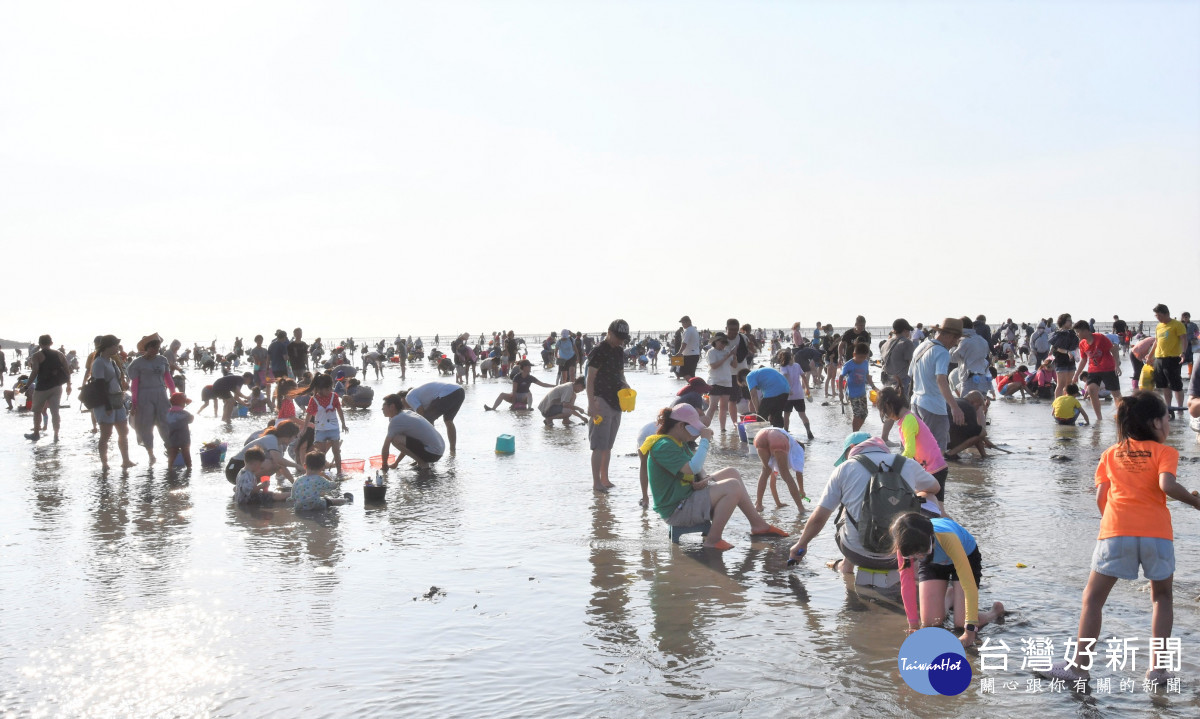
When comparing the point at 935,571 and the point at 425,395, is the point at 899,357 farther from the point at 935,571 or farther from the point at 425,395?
the point at 935,571

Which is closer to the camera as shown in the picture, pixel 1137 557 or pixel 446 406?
pixel 1137 557

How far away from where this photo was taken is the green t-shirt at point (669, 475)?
6656 mm

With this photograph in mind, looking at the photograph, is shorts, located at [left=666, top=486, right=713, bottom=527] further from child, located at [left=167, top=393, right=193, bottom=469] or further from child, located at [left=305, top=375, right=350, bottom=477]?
child, located at [left=167, top=393, right=193, bottom=469]

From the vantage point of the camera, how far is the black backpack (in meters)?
5.19

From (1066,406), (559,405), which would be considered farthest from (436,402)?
(1066,406)

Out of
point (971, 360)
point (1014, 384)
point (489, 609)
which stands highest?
point (971, 360)

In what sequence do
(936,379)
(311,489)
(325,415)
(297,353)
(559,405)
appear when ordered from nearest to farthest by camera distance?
(311,489) → (936,379) → (325,415) → (559,405) → (297,353)

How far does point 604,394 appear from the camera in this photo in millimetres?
9016

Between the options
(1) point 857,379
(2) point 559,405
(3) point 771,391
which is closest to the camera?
(3) point 771,391

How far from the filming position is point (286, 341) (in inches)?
734

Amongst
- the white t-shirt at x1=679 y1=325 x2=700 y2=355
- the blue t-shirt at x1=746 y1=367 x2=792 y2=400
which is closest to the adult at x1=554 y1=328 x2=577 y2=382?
the white t-shirt at x1=679 y1=325 x2=700 y2=355

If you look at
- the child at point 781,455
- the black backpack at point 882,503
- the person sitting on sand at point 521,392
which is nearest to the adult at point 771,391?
the child at point 781,455

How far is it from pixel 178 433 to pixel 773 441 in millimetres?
7284

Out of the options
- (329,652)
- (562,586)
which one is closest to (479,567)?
(562,586)
